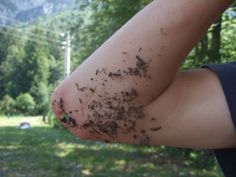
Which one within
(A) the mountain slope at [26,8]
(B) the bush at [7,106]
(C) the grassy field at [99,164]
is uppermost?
(A) the mountain slope at [26,8]

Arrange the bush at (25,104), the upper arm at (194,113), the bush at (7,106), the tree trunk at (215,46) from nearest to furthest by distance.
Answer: the upper arm at (194,113), the tree trunk at (215,46), the bush at (7,106), the bush at (25,104)

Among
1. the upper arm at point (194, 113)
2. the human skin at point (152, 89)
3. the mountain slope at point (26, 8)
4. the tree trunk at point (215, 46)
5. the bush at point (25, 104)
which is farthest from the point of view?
the mountain slope at point (26, 8)

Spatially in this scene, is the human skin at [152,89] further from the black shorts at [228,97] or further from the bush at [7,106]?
the bush at [7,106]

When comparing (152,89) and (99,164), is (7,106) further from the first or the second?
(152,89)

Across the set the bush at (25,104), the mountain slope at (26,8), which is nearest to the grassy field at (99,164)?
the mountain slope at (26,8)

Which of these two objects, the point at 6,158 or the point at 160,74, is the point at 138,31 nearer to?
the point at 160,74

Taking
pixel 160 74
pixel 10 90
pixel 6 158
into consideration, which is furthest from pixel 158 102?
pixel 10 90

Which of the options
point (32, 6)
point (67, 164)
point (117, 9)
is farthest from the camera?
point (32, 6)
